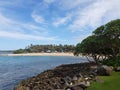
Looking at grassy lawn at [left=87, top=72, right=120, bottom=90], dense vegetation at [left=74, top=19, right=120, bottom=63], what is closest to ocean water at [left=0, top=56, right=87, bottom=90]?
dense vegetation at [left=74, top=19, right=120, bottom=63]

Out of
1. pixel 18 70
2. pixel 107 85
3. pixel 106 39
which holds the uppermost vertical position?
pixel 106 39

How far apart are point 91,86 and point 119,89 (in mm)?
2973

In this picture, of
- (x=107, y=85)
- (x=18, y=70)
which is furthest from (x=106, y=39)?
(x=18, y=70)

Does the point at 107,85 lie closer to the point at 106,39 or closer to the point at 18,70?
the point at 106,39

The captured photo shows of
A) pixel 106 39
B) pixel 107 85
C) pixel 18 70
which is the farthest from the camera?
pixel 18 70

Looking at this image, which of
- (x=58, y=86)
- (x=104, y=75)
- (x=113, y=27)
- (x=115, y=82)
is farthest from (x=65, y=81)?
(x=113, y=27)

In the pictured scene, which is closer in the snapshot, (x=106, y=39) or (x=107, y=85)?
(x=107, y=85)

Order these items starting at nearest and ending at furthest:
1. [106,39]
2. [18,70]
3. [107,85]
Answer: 1. [107,85]
2. [106,39]
3. [18,70]

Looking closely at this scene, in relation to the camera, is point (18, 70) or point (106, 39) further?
point (18, 70)

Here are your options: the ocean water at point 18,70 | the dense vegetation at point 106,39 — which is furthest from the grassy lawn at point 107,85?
the dense vegetation at point 106,39

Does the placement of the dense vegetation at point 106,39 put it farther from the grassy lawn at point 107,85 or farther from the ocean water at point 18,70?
the grassy lawn at point 107,85

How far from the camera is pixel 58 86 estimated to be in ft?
92.8

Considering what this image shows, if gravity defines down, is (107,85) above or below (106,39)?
below

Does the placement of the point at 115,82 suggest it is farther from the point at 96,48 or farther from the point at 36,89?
the point at 96,48
